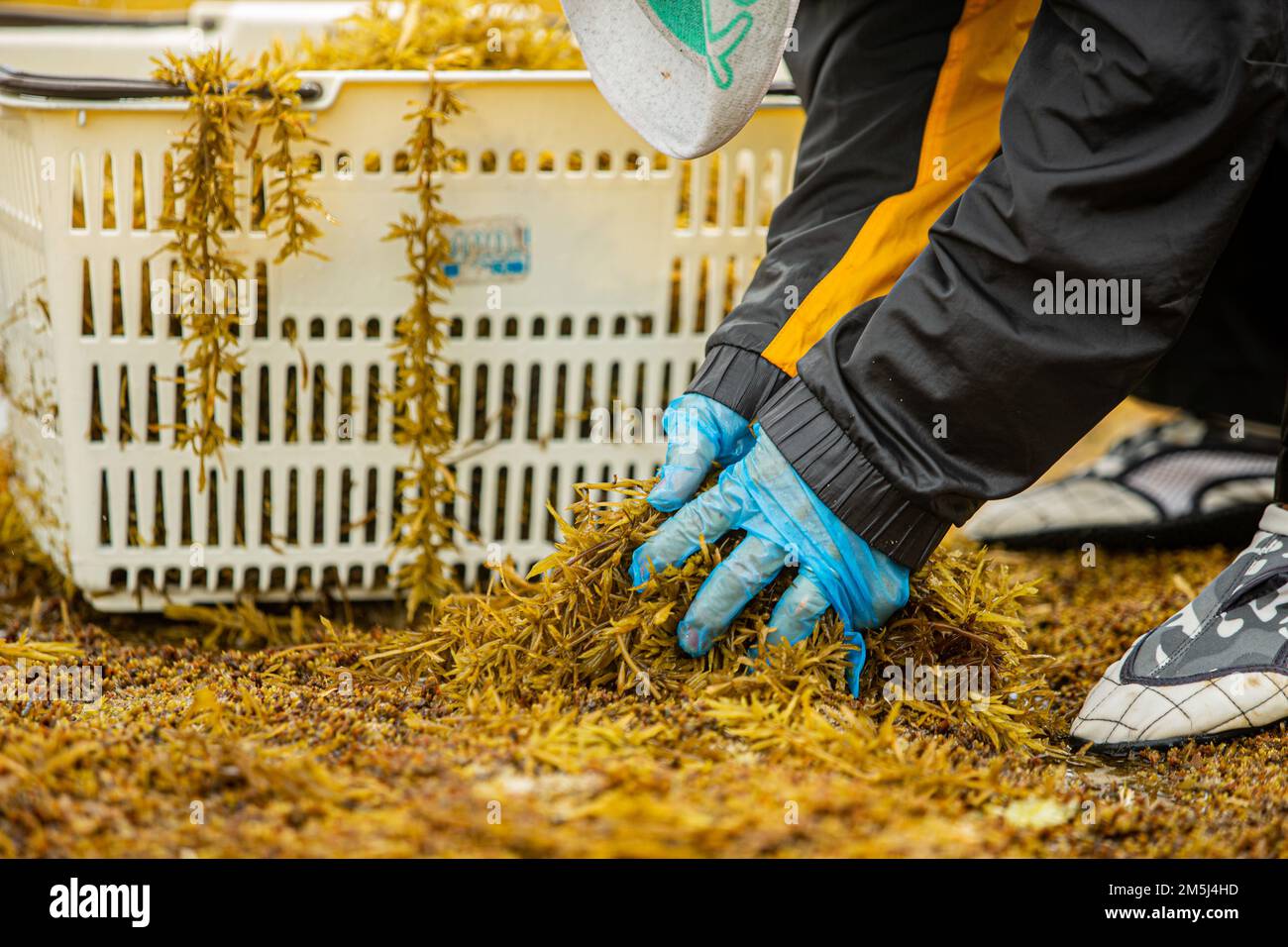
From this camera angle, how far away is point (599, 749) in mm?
930

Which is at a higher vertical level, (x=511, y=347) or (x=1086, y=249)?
(x=1086, y=249)

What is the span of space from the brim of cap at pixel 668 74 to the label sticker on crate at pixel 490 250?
298 mm

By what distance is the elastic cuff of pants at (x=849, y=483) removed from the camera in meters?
1.04

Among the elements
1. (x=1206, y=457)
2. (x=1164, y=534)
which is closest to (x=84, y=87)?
(x=1164, y=534)

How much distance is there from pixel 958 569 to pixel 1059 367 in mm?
325

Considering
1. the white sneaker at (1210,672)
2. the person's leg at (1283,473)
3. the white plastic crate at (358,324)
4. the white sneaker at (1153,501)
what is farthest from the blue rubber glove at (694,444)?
the white sneaker at (1153,501)

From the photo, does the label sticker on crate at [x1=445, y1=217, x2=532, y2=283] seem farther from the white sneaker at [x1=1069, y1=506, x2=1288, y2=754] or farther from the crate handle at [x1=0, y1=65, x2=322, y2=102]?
the white sneaker at [x1=1069, y1=506, x2=1288, y2=754]

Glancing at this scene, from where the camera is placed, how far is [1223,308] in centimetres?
177

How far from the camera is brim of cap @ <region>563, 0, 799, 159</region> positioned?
3.38 ft

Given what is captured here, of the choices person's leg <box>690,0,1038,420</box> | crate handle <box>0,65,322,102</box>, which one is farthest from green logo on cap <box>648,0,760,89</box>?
crate handle <box>0,65,322,102</box>

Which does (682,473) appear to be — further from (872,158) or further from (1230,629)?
(1230,629)

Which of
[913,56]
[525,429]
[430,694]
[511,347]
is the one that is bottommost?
[430,694]
